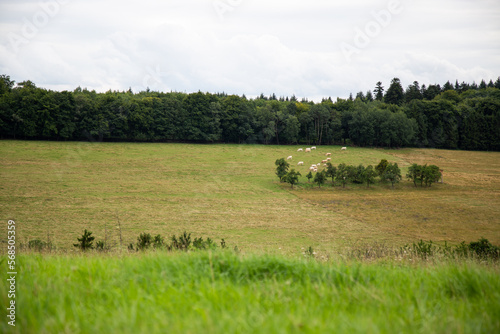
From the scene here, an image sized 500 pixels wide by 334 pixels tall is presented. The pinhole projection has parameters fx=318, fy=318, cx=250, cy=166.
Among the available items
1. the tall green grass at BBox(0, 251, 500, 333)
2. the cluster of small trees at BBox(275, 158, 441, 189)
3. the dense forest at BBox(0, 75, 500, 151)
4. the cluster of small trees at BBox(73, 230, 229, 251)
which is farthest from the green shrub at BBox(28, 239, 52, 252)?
the dense forest at BBox(0, 75, 500, 151)

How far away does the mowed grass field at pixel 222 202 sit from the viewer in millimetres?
25641

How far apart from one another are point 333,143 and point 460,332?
327 ft

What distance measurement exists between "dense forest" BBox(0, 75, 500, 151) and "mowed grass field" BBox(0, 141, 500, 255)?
11769mm

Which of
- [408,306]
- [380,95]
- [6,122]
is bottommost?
[408,306]

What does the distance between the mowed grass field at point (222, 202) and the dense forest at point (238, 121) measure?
38.6 ft

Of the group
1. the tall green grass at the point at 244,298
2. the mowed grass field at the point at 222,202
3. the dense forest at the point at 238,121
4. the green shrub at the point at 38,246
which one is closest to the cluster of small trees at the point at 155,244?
the green shrub at the point at 38,246

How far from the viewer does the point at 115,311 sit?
320cm

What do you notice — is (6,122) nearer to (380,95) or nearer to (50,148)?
(50,148)

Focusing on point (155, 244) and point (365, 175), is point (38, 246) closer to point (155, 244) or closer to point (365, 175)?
point (155, 244)

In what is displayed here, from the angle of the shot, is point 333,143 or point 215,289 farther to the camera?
point 333,143

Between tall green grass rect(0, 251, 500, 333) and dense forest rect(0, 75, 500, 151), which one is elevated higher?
dense forest rect(0, 75, 500, 151)

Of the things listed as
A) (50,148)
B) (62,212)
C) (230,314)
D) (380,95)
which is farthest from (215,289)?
(380,95)

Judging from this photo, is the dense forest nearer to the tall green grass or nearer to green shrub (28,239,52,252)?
green shrub (28,239,52,252)

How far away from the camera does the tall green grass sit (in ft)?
9.69
